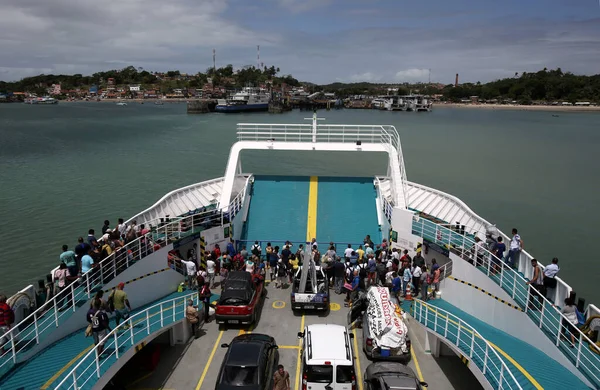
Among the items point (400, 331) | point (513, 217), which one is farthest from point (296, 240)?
point (513, 217)

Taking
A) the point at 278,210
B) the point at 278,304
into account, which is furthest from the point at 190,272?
the point at 278,210

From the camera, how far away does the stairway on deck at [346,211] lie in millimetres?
18156

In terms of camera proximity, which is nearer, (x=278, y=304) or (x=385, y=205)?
(x=278, y=304)

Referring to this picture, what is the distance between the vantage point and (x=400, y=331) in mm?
10836

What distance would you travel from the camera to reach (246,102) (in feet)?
430

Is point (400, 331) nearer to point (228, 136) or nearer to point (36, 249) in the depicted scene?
point (36, 249)

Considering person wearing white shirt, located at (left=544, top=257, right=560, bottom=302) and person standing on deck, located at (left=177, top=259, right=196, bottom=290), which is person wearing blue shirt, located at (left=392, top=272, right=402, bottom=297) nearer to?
person wearing white shirt, located at (left=544, top=257, right=560, bottom=302)

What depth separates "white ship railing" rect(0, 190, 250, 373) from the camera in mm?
9047

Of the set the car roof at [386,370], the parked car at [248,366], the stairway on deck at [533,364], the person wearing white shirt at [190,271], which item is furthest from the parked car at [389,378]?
the person wearing white shirt at [190,271]

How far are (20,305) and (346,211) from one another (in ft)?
43.2

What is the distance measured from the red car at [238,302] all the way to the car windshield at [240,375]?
300 cm

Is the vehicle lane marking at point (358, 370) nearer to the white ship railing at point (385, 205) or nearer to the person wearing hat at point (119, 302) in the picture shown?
the person wearing hat at point (119, 302)

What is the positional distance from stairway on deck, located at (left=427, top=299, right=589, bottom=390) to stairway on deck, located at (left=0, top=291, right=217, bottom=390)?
28.1ft

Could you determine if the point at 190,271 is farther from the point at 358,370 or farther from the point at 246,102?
the point at 246,102
